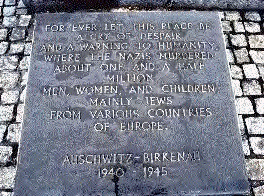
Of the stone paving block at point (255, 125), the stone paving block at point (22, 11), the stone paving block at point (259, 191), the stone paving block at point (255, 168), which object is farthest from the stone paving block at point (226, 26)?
the stone paving block at point (22, 11)

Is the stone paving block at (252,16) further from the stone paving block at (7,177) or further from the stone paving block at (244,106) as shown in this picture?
the stone paving block at (7,177)

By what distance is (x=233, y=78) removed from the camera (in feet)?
11.4

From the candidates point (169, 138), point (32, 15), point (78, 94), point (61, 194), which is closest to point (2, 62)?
point (32, 15)

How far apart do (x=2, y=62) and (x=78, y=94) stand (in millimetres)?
1226

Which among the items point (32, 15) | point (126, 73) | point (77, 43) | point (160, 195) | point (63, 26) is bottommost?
point (160, 195)

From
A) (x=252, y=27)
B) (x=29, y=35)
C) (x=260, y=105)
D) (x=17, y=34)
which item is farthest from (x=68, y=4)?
(x=260, y=105)

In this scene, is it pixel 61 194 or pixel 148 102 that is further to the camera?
pixel 148 102

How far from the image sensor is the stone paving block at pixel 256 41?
3711 millimetres

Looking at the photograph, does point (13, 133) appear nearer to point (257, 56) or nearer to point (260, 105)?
point (260, 105)

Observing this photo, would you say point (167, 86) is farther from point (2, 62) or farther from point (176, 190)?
point (2, 62)

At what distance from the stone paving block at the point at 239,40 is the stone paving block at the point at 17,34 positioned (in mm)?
2445

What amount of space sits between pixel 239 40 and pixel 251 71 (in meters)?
0.45

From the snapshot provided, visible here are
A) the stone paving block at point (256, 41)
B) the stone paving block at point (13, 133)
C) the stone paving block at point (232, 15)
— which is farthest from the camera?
the stone paving block at point (232, 15)

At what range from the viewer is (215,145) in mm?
2736
